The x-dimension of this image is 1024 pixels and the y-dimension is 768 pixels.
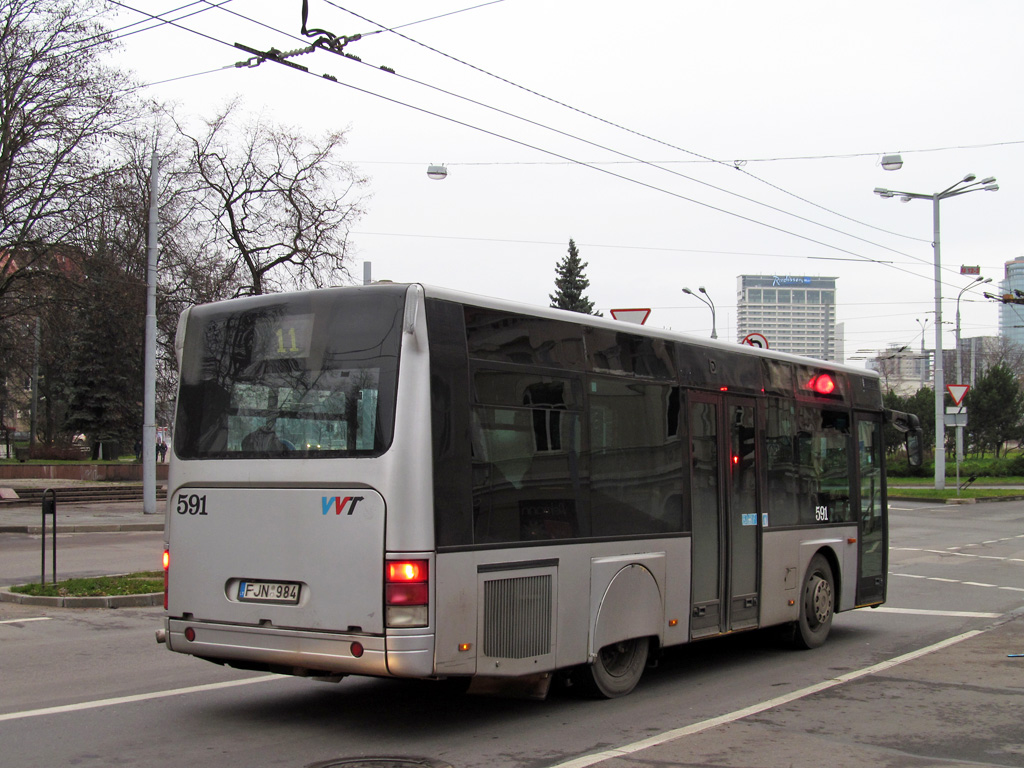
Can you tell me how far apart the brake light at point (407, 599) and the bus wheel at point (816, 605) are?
536cm

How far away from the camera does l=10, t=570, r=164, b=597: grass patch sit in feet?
42.4

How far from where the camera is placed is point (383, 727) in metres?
6.86

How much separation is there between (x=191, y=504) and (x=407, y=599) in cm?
186

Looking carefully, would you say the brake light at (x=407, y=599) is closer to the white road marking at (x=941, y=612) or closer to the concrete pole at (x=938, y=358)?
the white road marking at (x=941, y=612)

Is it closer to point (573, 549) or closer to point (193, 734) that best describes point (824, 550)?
point (573, 549)

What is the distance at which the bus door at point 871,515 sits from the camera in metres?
11.4

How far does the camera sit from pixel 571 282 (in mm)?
61469

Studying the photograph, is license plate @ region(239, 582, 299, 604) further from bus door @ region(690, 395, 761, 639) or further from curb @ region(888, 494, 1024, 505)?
curb @ region(888, 494, 1024, 505)

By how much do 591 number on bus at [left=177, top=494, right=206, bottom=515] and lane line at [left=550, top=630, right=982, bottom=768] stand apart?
2.86 meters

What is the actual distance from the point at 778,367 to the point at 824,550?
200 centimetres

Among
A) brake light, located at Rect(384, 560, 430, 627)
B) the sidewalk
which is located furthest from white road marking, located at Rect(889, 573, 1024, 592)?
the sidewalk

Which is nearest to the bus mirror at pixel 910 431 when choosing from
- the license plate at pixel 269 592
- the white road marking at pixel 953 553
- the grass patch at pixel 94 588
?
the license plate at pixel 269 592

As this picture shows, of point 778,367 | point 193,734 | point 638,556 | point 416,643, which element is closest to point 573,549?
point 638,556

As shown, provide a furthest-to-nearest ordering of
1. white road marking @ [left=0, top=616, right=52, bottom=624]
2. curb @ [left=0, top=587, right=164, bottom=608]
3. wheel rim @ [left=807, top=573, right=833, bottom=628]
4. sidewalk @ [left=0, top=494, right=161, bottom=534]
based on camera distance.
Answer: sidewalk @ [left=0, top=494, right=161, bottom=534]
curb @ [left=0, top=587, right=164, bottom=608]
white road marking @ [left=0, top=616, right=52, bottom=624]
wheel rim @ [left=807, top=573, right=833, bottom=628]
